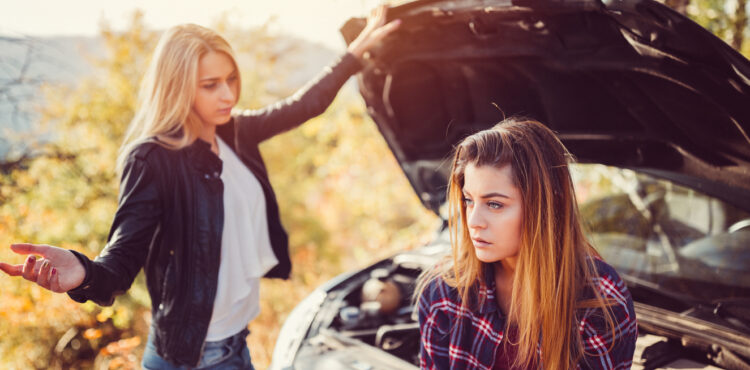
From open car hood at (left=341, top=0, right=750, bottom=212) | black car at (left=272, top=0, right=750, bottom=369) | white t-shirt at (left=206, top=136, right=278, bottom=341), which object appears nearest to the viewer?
open car hood at (left=341, top=0, right=750, bottom=212)

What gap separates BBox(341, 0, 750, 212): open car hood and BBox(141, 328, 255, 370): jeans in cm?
137

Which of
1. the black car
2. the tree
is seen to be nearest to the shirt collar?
the black car

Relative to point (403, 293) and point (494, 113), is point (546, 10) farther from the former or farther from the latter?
point (403, 293)

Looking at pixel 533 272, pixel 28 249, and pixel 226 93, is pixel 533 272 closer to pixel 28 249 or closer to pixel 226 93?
pixel 226 93

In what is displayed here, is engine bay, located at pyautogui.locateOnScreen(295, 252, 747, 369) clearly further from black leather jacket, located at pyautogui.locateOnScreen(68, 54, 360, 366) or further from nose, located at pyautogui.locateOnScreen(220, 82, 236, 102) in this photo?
nose, located at pyautogui.locateOnScreen(220, 82, 236, 102)

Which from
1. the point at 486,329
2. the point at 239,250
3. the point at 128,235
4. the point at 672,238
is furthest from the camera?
the point at 672,238

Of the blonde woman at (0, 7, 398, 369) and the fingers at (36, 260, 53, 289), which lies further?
the blonde woman at (0, 7, 398, 369)

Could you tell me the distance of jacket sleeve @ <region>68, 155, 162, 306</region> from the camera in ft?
5.35

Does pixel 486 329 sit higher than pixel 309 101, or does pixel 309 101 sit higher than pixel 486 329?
pixel 309 101

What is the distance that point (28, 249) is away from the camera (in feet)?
4.75

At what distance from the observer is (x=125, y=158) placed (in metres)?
1.90

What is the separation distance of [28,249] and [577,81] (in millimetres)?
2022

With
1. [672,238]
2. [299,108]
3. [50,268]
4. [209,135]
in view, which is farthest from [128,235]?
[672,238]

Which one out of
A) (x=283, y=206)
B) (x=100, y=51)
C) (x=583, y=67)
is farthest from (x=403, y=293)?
(x=283, y=206)
